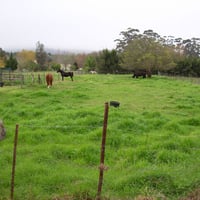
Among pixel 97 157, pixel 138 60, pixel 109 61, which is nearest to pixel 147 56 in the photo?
pixel 138 60

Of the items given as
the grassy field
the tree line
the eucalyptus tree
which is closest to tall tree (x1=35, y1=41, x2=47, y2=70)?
the tree line

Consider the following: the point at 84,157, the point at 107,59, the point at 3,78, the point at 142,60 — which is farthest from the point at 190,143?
the point at 107,59

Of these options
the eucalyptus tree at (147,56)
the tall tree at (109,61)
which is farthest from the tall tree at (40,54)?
the eucalyptus tree at (147,56)

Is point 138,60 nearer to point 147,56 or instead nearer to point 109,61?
point 147,56

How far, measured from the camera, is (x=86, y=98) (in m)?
19.0

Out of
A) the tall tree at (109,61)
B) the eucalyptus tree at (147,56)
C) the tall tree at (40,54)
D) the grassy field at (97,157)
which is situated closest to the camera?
the grassy field at (97,157)

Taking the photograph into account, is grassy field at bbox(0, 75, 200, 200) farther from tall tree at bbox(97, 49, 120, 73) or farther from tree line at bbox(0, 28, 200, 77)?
tall tree at bbox(97, 49, 120, 73)

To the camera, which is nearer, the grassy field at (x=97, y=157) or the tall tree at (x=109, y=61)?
the grassy field at (x=97, y=157)

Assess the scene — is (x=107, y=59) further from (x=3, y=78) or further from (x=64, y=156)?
(x=64, y=156)

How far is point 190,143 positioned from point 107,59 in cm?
4993

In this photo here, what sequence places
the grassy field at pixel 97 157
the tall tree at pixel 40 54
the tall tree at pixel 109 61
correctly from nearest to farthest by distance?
the grassy field at pixel 97 157, the tall tree at pixel 109 61, the tall tree at pixel 40 54

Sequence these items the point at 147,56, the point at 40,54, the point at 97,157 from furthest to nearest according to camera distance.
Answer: the point at 40,54 < the point at 147,56 < the point at 97,157

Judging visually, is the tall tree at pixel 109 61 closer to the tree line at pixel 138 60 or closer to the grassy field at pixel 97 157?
the tree line at pixel 138 60

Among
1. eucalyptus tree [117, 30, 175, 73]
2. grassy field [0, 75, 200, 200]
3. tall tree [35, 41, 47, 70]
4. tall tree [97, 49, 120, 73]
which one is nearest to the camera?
grassy field [0, 75, 200, 200]
